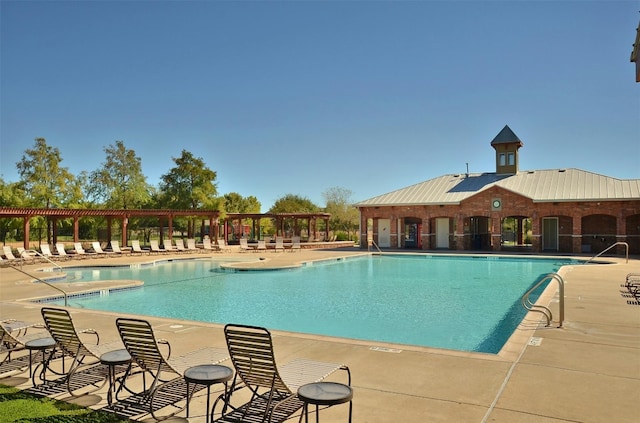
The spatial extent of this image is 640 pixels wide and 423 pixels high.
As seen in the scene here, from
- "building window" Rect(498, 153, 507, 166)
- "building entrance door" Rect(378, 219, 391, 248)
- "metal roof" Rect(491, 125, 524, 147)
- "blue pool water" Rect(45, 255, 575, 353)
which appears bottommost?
"blue pool water" Rect(45, 255, 575, 353)

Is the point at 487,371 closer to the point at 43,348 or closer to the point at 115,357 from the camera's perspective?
the point at 115,357

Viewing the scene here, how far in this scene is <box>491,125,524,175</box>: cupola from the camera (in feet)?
101

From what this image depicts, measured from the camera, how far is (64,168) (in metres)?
36.4

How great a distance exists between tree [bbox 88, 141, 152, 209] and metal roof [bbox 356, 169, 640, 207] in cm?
2263

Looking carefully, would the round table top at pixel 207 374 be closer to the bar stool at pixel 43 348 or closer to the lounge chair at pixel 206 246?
the bar stool at pixel 43 348

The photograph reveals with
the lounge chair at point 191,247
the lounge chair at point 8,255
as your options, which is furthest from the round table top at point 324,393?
the lounge chair at point 191,247

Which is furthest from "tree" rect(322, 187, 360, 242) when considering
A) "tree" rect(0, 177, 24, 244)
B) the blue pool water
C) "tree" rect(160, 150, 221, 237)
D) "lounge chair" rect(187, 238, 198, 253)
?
the blue pool water

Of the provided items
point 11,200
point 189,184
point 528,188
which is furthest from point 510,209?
point 11,200

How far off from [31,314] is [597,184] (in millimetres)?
27943

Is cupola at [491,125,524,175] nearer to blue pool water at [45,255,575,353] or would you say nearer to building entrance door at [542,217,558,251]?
building entrance door at [542,217,558,251]

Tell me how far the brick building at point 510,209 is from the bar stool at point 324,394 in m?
25.9

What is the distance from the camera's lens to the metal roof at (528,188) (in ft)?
84.4

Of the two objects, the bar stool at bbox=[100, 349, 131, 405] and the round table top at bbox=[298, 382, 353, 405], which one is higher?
the round table top at bbox=[298, 382, 353, 405]

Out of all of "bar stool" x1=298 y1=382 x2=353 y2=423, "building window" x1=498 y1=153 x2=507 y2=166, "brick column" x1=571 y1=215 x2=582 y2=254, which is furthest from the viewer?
"building window" x1=498 y1=153 x2=507 y2=166
